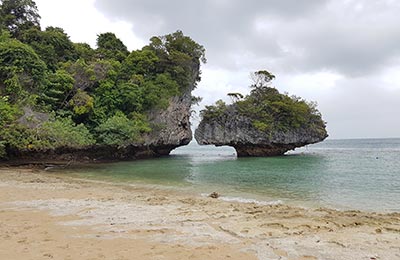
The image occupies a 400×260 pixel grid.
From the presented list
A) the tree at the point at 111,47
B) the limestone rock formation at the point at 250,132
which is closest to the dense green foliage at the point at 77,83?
the tree at the point at 111,47

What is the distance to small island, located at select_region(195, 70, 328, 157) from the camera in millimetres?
36688

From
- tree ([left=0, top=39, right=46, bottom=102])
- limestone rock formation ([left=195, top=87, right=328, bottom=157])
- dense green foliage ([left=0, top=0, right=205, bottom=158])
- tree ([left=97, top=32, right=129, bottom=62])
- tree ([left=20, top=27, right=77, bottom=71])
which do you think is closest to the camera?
dense green foliage ([left=0, top=0, right=205, bottom=158])

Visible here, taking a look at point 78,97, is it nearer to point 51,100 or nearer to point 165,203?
point 51,100

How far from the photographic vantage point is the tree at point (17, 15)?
3034 centimetres

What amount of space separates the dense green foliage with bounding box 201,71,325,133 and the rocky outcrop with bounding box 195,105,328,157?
49 cm

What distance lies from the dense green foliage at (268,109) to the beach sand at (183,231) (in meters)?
28.7

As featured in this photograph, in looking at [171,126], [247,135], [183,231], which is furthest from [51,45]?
[183,231]

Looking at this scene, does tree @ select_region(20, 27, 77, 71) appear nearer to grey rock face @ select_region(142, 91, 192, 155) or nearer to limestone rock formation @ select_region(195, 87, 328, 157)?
grey rock face @ select_region(142, 91, 192, 155)

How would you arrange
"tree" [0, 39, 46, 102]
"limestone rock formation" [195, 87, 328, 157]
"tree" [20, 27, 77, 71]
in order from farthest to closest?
"limestone rock formation" [195, 87, 328, 157] < "tree" [20, 27, 77, 71] < "tree" [0, 39, 46, 102]

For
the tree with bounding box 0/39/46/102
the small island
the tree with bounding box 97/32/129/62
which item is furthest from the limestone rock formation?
the tree with bounding box 0/39/46/102

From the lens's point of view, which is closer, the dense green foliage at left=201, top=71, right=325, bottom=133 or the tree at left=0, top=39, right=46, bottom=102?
the tree at left=0, top=39, right=46, bottom=102

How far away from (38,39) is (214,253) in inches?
1224

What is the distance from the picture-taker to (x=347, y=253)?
470 centimetres

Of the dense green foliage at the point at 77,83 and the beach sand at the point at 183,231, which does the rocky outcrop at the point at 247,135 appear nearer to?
the dense green foliage at the point at 77,83
